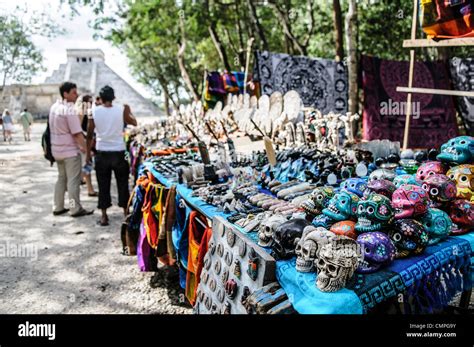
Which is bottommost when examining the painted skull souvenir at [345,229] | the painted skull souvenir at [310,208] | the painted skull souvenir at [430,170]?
the painted skull souvenir at [345,229]

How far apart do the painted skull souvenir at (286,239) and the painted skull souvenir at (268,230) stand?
2.0 inches

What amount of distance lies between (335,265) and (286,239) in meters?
0.30

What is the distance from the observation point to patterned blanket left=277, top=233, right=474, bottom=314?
1325 millimetres

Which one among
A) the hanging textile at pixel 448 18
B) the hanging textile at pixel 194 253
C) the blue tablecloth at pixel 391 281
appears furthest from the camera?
the hanging textile at pixel 448 18

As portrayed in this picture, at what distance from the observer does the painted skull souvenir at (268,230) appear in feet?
5.57

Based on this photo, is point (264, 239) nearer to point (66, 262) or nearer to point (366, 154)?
point (366, 154)

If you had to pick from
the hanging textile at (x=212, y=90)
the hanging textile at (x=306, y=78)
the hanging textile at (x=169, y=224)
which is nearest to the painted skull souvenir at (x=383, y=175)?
the hanging textile at (x=169, y=224)

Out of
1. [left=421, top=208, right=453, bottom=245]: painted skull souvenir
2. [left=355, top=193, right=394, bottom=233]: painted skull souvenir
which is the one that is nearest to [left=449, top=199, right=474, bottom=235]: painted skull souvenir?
[left=421, top=208, right=453, bottom=245]: painted skull souvenir

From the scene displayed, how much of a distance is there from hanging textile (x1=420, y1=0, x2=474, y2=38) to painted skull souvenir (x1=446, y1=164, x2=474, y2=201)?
210 centimetres

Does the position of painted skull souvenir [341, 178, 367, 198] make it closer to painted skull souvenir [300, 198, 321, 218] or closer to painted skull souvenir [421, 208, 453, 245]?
painted skull souvenir [300, 198, 321, 218]

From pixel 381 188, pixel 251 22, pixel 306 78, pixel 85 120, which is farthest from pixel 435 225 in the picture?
pixel 251 22

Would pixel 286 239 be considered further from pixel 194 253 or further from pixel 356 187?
pixel 194 253
